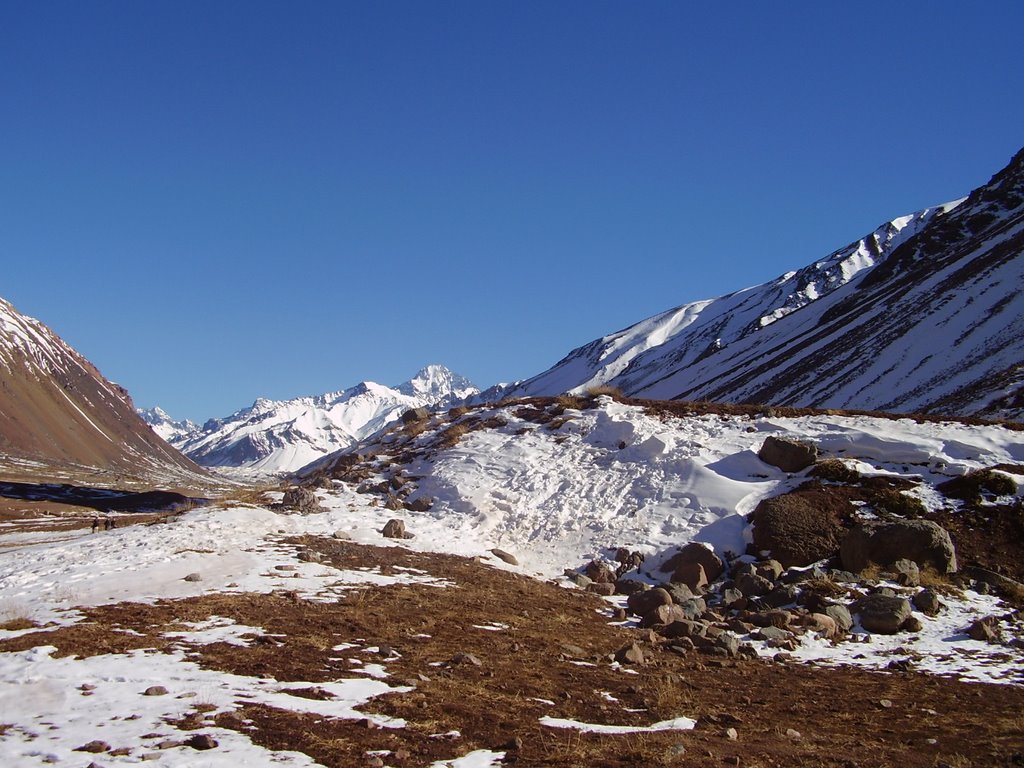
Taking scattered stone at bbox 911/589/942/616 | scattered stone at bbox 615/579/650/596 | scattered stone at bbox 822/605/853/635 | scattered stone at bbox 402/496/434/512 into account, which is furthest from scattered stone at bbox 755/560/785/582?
scattered stone at bbox 402/496/434/512

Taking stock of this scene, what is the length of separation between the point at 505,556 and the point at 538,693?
10688 mm

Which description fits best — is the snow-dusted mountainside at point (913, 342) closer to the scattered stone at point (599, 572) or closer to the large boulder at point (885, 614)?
the large boulder at point (885, 614)

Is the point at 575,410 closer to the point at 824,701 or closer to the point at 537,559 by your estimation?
the point at 537,559

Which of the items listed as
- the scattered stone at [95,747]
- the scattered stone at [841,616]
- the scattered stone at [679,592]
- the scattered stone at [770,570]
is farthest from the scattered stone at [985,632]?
the scattered stone at [95,747]

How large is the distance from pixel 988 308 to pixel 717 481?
64.4 m

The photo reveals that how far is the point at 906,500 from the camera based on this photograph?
20.8 m

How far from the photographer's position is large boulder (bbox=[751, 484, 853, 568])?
768 inches

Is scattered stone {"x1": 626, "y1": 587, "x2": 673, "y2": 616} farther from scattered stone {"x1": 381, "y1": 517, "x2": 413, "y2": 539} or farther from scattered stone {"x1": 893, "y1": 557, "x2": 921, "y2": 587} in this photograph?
scattered stone {"x1": 381, "y1": 517, "x2": 413, "y2": 539}

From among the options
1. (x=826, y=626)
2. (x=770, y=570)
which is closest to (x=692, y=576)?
(x=770, y=570)

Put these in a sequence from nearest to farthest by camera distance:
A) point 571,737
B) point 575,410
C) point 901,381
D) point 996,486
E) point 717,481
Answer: point 571,737 → point 996,486 → point 717,481 → point 575,410 → point 901,381

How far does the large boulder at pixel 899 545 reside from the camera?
1803 centimetres

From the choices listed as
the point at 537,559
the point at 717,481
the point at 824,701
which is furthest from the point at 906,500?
the point at 824,701

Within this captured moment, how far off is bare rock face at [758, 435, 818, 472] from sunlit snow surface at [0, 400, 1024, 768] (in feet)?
1.24

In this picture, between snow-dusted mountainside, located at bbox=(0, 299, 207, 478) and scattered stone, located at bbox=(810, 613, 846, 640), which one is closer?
scattered stone, located at bbox=(810, 613, 846, 640)
